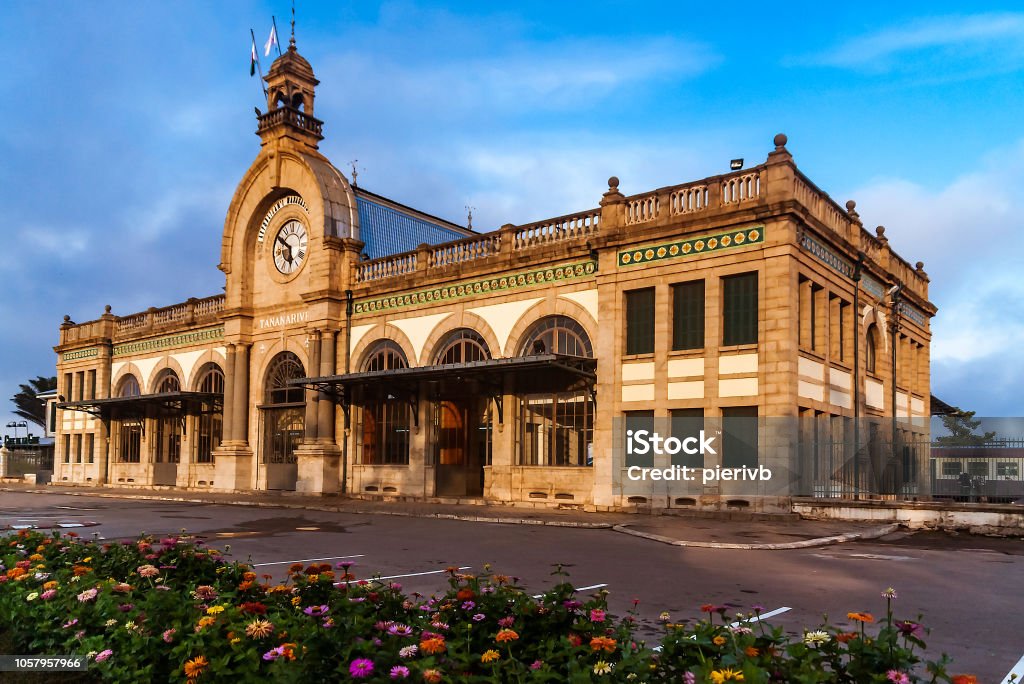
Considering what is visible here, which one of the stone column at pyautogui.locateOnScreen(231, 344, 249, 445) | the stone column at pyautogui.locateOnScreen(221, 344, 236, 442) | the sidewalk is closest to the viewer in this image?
the sidewalk

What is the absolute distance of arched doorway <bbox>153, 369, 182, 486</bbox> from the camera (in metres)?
39.9

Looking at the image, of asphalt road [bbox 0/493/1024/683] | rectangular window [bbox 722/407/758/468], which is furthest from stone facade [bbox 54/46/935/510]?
asphalt road [bbox 0/493/1024/683]

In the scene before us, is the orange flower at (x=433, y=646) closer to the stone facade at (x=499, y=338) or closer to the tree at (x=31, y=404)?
the stone facade at (x=499, y=338)

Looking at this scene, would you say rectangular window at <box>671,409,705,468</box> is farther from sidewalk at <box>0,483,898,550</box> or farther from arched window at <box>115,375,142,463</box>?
arched window at <box>115,375,142,463</box>

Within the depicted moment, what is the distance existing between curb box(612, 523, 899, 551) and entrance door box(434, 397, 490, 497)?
10639 millimetres

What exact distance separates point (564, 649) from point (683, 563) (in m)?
9.21

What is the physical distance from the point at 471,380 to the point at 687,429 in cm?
755

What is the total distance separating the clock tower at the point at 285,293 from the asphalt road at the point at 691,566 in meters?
11.2

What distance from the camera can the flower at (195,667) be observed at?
450 cm

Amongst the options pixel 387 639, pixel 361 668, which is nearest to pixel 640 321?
A: pixel 387 639

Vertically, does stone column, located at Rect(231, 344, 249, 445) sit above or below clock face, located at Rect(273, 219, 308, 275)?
below

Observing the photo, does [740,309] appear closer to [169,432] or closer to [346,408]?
[346,408]

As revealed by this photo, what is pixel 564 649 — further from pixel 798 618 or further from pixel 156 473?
pixel 156 473

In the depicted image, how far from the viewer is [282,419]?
112 feet
